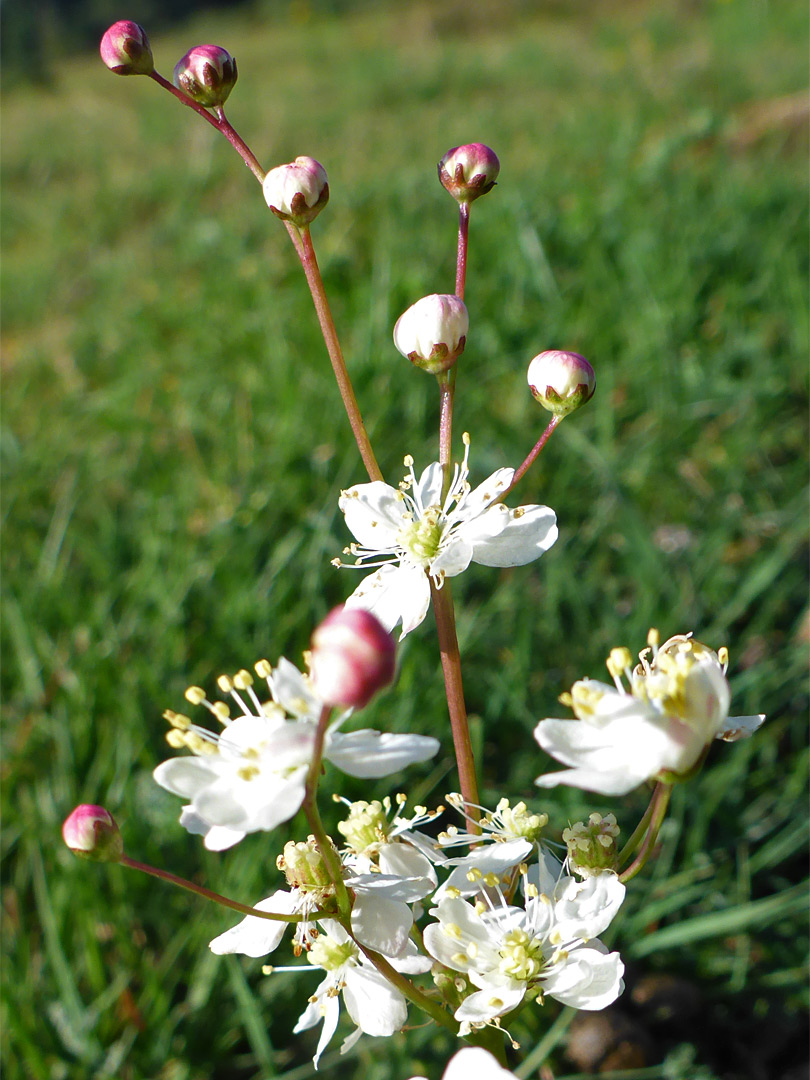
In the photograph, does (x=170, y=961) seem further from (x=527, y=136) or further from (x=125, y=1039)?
(x=527, y=136)

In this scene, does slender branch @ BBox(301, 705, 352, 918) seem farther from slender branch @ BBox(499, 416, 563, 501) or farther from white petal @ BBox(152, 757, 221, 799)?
slender branch @ BBox(499, 416, 563, 501)

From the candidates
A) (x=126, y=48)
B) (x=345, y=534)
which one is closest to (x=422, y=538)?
(x=126, y=48)

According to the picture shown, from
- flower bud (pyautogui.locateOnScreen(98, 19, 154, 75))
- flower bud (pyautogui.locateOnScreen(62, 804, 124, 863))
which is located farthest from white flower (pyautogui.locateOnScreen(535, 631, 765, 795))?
flower bud (pyautogui.locateOnScreen(98, 19, 154, 75))

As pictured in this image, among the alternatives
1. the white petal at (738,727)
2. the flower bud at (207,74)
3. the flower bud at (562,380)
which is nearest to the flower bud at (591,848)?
the white petal at (738,727)

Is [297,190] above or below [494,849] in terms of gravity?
above

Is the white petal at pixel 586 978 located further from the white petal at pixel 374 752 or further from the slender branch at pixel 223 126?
the slender branch at pixel 223 126

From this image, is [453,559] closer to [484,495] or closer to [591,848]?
[484,495]
